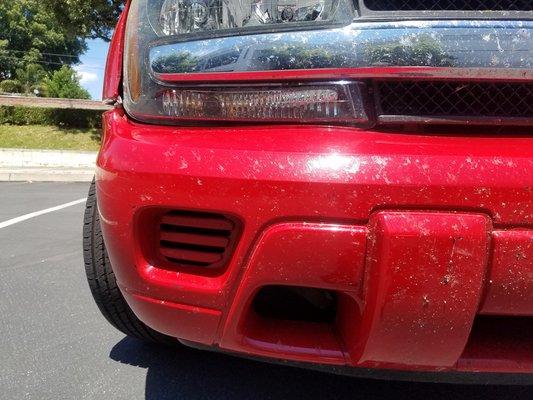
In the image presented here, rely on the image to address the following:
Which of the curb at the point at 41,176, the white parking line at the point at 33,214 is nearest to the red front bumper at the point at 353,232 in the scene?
the white parking line at the point at 33,214

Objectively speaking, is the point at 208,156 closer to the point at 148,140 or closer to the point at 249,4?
the point at 148,140

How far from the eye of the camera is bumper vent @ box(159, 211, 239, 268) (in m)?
1.16

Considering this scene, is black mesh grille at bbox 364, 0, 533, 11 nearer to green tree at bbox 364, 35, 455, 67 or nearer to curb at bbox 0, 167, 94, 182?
green tree at bbox 364, 35, 455, 67

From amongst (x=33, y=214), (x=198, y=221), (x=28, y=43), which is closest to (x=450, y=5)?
(x=198, y=221)

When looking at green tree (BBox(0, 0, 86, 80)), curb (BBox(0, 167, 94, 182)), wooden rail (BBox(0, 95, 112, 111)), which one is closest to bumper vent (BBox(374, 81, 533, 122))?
curb (BBox(0, 167, 94, 182))

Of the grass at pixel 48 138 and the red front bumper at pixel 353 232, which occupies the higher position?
the red front bumper at pixel 353 232

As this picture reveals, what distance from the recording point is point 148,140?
119 centimetres

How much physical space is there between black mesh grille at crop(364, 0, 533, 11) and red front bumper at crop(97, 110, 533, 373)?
28cm

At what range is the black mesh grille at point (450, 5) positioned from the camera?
1.15m

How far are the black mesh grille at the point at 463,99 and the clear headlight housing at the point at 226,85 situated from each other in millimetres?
105

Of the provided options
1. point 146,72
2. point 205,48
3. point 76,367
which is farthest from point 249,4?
point 76,367

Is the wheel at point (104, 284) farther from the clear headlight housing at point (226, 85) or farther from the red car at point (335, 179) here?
the clear headlight housing at point (226, 85)

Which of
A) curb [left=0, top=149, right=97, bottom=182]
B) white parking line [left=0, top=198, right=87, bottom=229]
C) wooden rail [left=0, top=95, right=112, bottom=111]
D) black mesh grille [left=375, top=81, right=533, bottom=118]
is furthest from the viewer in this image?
wooden rail [left=0, top=95, right=112, bottom=111]

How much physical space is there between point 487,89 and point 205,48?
0.62 metres
